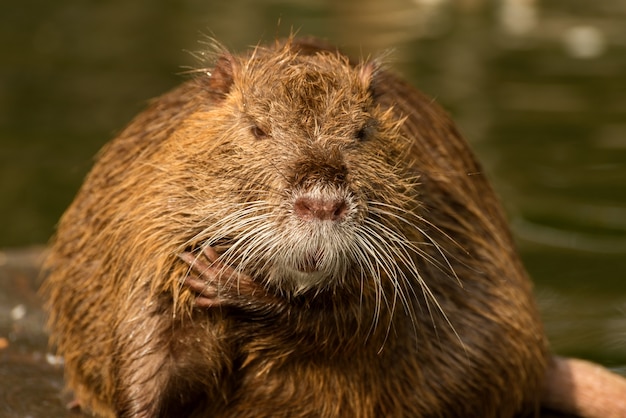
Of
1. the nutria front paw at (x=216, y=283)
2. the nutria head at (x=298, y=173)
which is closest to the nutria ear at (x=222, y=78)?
the nutria head at (x=298, y=173)

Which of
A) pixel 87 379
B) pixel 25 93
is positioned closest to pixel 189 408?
pixel 87 379

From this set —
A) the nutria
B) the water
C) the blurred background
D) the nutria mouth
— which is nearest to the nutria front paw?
the nutria

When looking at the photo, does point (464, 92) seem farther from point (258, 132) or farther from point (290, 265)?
point (290, 265)

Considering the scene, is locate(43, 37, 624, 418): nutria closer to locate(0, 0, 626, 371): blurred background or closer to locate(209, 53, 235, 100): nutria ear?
locate(209, 53, 235, 100): nutria ear

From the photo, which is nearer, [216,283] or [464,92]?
[216,283]

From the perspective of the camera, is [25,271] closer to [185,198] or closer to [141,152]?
[141,152]

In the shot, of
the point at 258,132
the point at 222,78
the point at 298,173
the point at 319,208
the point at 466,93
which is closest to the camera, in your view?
the point at 319,208

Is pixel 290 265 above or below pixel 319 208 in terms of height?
below

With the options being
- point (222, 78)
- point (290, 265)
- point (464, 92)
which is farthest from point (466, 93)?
point (290, 265)

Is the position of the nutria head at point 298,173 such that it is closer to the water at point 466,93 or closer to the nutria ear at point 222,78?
the nutria ear at point 222,78
